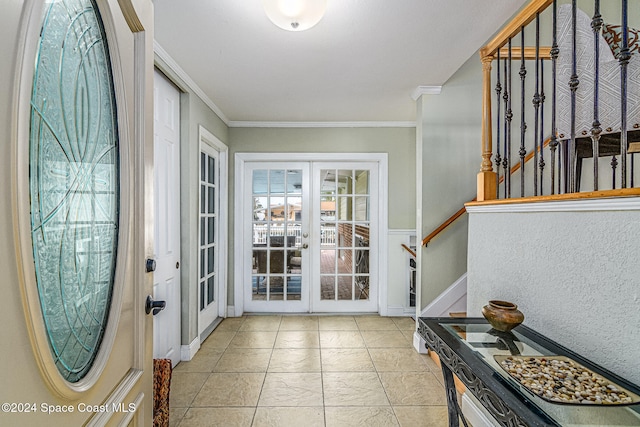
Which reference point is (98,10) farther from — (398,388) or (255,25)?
(398,388)

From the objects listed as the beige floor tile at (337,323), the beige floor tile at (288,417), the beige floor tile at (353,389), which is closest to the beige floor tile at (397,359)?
the beige floor tile at (353,389)

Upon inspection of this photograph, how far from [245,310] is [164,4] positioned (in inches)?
131

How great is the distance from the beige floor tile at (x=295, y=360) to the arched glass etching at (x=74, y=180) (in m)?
2.09

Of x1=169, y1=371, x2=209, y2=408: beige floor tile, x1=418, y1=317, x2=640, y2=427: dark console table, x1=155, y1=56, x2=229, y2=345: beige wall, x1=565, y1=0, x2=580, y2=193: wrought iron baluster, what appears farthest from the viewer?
x1=155, y1=56, x2=229, y2=345: beige wall

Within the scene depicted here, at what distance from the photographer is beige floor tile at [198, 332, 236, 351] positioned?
10.2 ft

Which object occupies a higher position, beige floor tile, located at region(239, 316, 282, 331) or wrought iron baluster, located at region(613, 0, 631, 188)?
wrought iron baluster, located at region(613, 0, 631, 188)

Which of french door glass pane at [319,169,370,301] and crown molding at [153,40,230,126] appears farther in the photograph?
french door glass pane at [319,169,370,301]

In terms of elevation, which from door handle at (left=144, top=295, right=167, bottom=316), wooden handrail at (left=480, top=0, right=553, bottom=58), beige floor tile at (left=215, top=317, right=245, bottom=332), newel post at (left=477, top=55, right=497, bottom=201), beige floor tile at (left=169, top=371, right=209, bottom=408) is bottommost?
beige floor tile at (left=215, top=317, right=245, bottom=332)

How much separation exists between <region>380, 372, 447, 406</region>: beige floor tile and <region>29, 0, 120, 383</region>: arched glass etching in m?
2.07

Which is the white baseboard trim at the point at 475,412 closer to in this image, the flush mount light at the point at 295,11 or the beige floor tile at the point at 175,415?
the beige floor tile at the point at 175,415

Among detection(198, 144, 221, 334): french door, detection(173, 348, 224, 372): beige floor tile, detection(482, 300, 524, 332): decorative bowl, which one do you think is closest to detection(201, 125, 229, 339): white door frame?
detection(198, 144, 221, 334): french door

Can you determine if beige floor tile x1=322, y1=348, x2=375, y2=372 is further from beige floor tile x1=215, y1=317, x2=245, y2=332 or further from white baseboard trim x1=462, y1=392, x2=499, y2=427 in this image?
beige floor tile x1=215, y1=317, x2=245, y2=332

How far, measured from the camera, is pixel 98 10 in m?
0.81

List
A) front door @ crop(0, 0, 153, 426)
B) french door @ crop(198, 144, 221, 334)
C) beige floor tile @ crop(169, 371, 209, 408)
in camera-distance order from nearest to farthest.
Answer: front door @ crop(0, 0, 153, 426) < beige floor tile @ crop(169, 371, 209, 408) < french door @ crop(198, 144, 221, 334)
